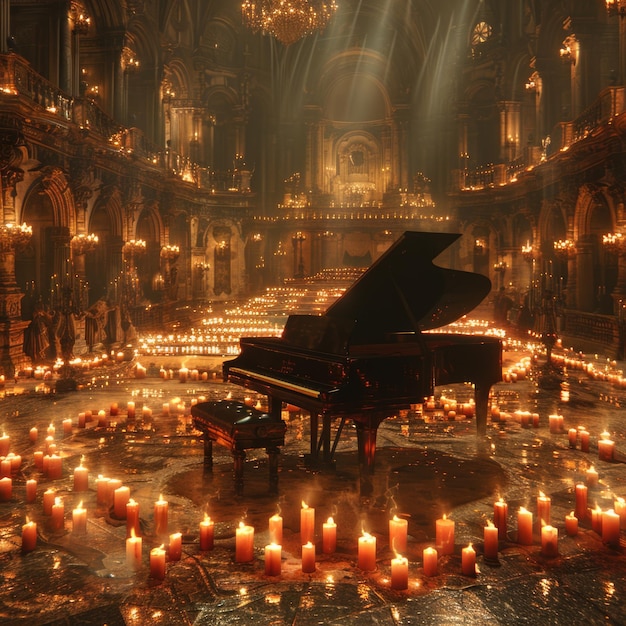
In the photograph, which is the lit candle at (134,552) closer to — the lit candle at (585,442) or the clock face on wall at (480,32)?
the lit candle at (585,442)

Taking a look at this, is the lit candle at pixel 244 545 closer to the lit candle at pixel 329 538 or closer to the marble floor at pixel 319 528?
the marble floor at pixel 319 528

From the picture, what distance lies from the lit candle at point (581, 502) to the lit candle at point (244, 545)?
2.41 meters

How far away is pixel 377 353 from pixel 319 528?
1.50m

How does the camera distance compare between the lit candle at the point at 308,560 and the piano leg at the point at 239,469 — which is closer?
the lit candle at the point at 308,560

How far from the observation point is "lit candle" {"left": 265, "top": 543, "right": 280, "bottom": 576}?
11.4ft

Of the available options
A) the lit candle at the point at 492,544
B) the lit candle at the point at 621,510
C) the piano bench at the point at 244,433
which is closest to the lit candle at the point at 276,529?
the piano bench at the point at 244,433

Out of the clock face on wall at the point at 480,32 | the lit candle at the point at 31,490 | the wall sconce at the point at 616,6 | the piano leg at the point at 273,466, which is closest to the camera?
the lit candle at the point at 31,490

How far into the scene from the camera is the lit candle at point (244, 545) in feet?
12.0

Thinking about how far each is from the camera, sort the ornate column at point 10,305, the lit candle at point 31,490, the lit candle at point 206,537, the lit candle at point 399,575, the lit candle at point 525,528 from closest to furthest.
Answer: the lit candle at point 399,575 → the lit candle at point 206,537 → the lit candle at point 525,528 → the lit candle at point 31,490 → the ornate column at point 10,305

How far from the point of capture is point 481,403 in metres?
6.36

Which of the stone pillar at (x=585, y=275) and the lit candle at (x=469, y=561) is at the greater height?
the stone pillar at (x=585, y=275)

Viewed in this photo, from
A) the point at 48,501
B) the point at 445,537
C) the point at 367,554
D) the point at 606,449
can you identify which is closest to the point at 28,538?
the point at 48,501

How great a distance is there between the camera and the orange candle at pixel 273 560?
349 cm

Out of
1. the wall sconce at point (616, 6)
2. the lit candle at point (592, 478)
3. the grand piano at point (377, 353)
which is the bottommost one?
the lit candle at point (592, 478)
